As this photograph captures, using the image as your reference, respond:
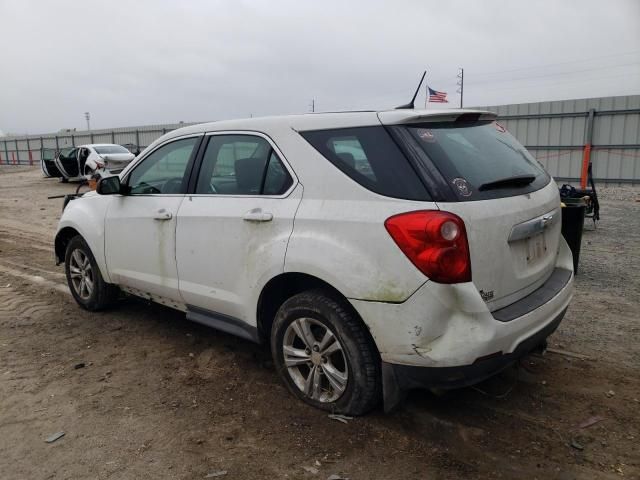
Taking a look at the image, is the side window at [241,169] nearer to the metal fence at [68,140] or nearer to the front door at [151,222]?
the front door at [151,222]

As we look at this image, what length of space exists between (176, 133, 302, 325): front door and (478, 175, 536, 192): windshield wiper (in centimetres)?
108

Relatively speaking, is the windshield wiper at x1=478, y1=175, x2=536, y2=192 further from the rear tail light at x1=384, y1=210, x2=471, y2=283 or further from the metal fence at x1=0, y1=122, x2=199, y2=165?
the metal fence at x1=0, y1=122, x2=199, y2=165

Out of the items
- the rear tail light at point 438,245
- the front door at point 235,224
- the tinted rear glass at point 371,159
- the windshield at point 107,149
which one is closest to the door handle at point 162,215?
the front door at point 235,224

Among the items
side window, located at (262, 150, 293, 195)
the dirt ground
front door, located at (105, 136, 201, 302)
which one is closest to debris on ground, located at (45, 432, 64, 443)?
the dirt ground

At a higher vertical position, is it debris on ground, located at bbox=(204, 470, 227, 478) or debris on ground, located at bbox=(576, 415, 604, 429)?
debris on ground, located at bbox=(576, 415, 604, 429)

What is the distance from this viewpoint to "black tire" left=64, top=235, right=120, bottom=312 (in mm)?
4977

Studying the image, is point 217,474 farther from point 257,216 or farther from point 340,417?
point 257,216

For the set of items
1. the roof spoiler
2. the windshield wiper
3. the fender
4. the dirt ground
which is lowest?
the dirt ground

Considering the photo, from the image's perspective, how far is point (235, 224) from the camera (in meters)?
3.45

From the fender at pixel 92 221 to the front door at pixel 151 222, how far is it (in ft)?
0.35

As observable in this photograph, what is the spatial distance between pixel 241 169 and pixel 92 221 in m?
1.97

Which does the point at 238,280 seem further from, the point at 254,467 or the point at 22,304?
the point at 22,304

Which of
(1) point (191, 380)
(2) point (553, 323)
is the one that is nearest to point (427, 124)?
(2) point (553, 323)

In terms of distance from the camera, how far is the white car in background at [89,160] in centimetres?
1958
